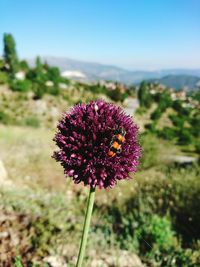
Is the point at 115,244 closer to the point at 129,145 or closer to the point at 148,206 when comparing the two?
the point at 148,206

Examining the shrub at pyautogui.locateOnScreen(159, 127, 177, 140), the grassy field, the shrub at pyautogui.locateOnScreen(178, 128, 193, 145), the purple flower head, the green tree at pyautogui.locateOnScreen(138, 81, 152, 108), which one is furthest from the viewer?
the green tree at pyautogui.locateOnScreen(138, 81, 152, 108)

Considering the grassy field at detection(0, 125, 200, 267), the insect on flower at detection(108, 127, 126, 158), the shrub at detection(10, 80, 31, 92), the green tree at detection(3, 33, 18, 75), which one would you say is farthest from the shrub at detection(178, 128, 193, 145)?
the insect on flower at detection(108, 127, 126, 158)

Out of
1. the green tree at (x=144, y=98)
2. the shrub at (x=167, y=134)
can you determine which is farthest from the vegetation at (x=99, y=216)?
the green tree at (x=144, y=98)

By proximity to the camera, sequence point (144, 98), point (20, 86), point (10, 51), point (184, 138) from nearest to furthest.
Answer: point (20, 86) → point (184, 138) → point (10, 51) → point (144, 98)

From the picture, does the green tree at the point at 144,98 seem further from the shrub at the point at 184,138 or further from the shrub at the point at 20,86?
the shrub at the point at 20,86

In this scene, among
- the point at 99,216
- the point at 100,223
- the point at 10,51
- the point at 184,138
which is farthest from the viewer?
the point at 10,51

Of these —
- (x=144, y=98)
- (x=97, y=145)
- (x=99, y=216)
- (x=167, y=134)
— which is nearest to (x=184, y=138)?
(x=167, y=134)

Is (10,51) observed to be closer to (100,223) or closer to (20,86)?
(20,86)

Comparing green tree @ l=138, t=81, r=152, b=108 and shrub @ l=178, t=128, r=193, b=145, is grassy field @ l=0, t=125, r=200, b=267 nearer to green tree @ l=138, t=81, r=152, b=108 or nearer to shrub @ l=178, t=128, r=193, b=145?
shrub @ l=178, t=128, r=193, b=145
